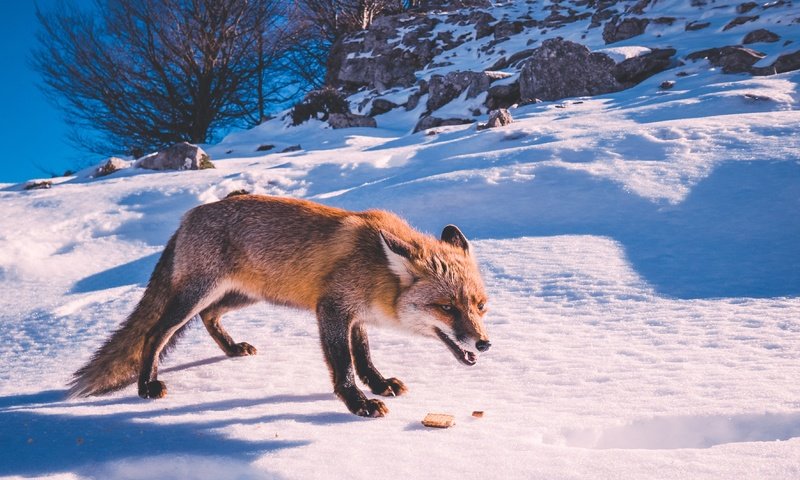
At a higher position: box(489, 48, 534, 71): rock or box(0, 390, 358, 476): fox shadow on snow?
box(489, 48, 534, 71): rock

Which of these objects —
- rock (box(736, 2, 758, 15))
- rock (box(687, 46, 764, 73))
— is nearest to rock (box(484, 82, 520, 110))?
rock (box(687, 46, 764, 73))

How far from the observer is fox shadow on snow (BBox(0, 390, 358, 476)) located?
7.02 ft

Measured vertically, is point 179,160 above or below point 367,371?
above

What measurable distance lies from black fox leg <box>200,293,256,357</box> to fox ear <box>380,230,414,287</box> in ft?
4.19

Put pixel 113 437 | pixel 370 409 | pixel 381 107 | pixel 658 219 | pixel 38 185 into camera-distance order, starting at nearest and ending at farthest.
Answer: pixel 113 437 < pixel 370 409 < pixel 658 219 < pixel 38 185 < pixel 381 107

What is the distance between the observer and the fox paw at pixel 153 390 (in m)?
3.19

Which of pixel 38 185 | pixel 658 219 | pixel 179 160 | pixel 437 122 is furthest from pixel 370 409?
pixel 437 122

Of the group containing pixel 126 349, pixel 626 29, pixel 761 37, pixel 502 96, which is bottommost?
pixel 126 349

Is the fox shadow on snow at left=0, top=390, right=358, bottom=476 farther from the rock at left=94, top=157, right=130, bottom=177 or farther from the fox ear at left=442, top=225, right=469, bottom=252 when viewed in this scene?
the rock at left=94, top=157, right=130, bottom=177

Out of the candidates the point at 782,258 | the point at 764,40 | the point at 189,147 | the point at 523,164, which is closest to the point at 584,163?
the point at 523,164

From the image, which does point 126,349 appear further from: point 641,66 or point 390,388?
point 641,66

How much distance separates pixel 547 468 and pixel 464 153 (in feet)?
25.0

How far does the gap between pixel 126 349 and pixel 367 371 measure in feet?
5.08

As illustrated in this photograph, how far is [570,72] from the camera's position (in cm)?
1325
